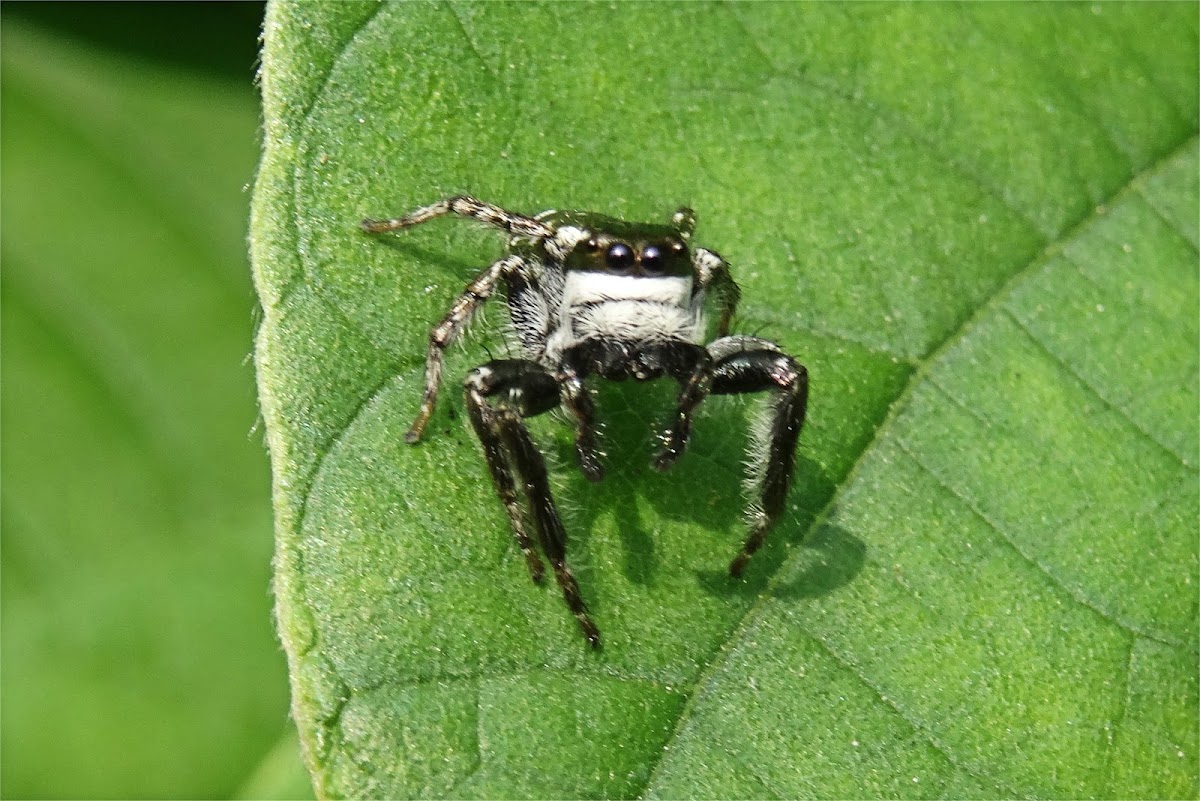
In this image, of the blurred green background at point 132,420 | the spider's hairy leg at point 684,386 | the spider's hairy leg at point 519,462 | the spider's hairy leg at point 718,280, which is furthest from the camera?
the blurred green background at point 132,420

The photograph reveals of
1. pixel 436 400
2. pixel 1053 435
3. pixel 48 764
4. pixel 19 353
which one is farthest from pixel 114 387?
pixel 1053 435

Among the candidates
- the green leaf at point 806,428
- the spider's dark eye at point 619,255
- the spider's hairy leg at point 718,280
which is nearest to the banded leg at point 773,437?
the green leaf at point 806,428

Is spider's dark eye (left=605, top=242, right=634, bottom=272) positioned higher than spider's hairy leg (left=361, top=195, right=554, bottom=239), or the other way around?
spider's hairy leg (left=361, top=195, right=554, bottom=239)

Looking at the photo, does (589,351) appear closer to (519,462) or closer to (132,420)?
(519,462)

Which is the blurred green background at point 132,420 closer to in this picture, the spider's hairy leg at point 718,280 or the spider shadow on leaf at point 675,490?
the spider shadow on leaf at point 675,490

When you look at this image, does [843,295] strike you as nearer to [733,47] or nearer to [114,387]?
[733,47]

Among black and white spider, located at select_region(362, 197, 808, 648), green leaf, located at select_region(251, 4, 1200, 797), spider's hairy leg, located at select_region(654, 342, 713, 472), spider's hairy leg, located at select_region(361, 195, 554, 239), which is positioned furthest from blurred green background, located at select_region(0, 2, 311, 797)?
spider's hairy leg, located at select_region(361, 195, 554, 239)

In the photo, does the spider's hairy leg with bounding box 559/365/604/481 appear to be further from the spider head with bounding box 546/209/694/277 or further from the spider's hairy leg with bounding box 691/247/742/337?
the spider's hairy leg with bounding box 691/247/742/337
